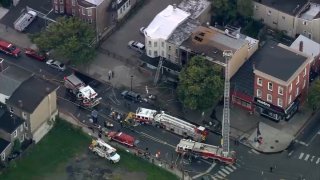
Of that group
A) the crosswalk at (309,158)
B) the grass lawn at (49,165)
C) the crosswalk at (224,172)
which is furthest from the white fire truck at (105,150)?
the crosswalk at (309,158)

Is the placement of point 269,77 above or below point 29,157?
above

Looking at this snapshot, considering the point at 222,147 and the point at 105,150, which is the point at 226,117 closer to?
the point at 222,147

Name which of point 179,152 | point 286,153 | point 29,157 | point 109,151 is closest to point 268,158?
point 286,153

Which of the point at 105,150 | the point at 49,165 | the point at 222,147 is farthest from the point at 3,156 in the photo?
the point at 222,147

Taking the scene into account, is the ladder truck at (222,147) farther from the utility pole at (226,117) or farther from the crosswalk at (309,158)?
the crosswalk at (309,158)

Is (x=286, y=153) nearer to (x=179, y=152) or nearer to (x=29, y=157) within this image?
(x=179, y=152)

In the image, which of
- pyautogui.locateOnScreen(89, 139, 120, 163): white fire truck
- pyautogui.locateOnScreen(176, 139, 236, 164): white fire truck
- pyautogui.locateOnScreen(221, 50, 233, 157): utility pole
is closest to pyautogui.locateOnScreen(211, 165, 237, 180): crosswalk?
pyautogui.locateOnScreen(176, 139, 236, 164): white fire truck
